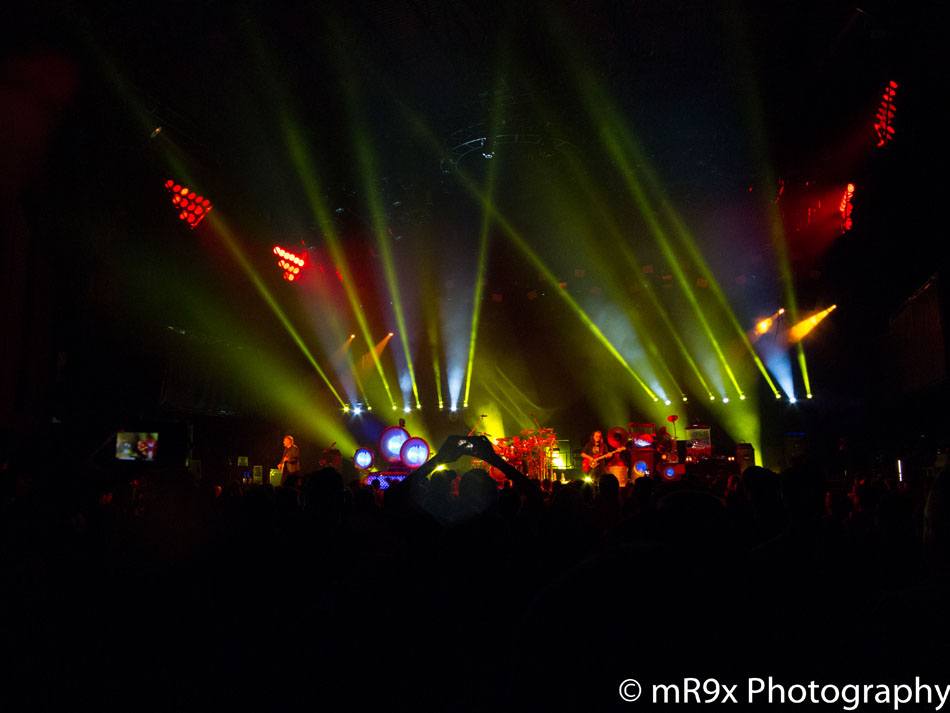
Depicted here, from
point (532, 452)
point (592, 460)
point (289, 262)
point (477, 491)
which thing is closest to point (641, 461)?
point (592, 460)

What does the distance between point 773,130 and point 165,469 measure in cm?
1140

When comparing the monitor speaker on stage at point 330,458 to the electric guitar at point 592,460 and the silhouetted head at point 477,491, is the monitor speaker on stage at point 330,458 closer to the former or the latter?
Result: the electric guitar at point 592,460

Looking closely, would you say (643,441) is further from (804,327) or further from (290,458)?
(290,458)

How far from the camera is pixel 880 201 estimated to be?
10422 mm

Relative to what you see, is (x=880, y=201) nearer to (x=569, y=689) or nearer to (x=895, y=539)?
(x=895, y=539)

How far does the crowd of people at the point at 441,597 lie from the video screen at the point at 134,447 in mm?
4779

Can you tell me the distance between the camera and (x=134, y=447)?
7.81 meters

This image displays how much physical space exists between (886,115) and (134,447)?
1157cm

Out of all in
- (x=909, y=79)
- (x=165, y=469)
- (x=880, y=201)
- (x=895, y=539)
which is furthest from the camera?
(x=880, y=201)

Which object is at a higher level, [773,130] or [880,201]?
[773,130]

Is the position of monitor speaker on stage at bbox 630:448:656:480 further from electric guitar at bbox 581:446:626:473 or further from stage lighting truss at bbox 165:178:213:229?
stage lighting truss at bbox 165:178:213:229

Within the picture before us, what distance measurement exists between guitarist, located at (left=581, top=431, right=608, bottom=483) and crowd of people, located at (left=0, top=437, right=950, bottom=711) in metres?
13.2

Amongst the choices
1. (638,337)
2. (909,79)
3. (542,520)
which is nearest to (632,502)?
(542,520)

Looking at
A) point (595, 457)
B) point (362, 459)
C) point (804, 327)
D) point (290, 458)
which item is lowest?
point (290, 458)
